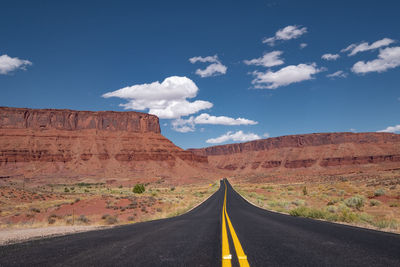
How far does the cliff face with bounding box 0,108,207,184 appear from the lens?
97.1 m

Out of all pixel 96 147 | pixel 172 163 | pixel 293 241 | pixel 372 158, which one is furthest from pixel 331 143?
pixel 293 241

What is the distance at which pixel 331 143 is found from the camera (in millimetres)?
161625

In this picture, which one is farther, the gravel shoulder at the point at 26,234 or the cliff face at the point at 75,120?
the cliff face at the point at 75,120

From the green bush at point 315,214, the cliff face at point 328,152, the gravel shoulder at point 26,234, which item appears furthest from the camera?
the cliff face at point 328,152

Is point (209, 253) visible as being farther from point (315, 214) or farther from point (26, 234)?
point (315, 214)

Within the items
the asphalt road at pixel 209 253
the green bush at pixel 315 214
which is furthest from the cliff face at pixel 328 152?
the asphalt road at pixel 209 253

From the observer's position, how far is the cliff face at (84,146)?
97062 mm

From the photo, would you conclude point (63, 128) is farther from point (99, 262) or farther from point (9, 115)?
point (99, 262)

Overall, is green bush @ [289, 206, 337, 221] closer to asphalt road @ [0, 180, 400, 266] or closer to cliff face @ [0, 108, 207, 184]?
asphalt road @ [0, 180, 400, 266]

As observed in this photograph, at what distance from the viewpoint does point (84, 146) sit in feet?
360

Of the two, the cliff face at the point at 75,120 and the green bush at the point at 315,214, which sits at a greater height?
the cliff face at the point at 75,120

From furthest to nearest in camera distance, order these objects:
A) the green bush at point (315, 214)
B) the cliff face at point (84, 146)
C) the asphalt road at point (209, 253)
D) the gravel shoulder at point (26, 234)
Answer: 1. the cliff face at point (84, 146)
2. the green bush at point (315, 214)
3. the gravel shoulder at point (26, 234)
4. the asphalt road at point (209, 253)

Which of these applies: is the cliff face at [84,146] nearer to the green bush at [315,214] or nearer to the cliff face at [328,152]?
the cliff face at [328,152]

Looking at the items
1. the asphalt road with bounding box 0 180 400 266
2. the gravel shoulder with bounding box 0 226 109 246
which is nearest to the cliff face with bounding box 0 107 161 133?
the gravel shoulder with bounding box 0 226 109 246
